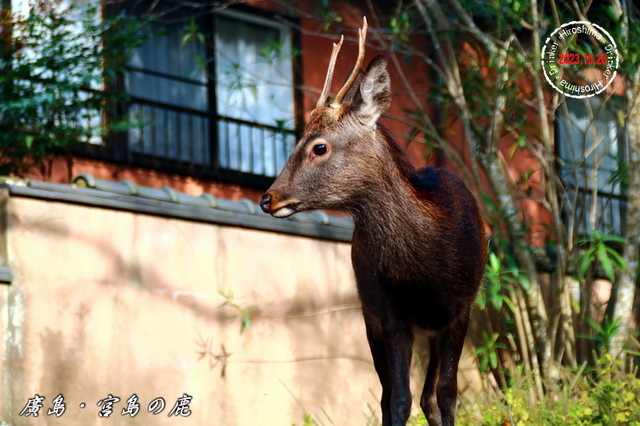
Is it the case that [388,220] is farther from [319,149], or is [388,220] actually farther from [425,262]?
[319,149]

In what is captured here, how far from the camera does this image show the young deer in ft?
11.5

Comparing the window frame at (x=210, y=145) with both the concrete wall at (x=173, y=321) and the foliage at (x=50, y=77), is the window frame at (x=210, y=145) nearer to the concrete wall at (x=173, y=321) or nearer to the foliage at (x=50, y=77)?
the foliage at (x=50, y=77)

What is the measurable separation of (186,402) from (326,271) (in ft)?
4.95

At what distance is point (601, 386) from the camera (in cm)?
537

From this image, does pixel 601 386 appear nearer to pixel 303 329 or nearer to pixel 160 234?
pixel 303 329

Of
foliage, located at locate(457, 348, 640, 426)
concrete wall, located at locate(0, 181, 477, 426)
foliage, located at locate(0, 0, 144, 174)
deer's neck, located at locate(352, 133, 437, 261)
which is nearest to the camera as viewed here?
deer's neck, located at locate(352, 133, 437, 261)

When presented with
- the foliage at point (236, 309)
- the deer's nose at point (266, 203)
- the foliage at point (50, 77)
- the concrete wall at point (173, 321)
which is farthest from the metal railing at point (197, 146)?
the deer's nose at point (266, 203)

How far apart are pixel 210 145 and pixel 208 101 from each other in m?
0.53

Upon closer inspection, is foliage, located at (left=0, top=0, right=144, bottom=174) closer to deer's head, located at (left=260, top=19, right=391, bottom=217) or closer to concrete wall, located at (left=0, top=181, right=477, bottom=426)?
concrete wall, located at (left=0, top=181, right=477, bottom=426)

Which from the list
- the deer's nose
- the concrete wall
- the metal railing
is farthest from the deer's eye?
the metal railing

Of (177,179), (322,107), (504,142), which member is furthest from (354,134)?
(504,142)

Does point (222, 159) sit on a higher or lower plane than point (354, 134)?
higher

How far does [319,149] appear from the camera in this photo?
3.56 metres

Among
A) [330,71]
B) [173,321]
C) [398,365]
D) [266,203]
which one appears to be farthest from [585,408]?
[330,71]
